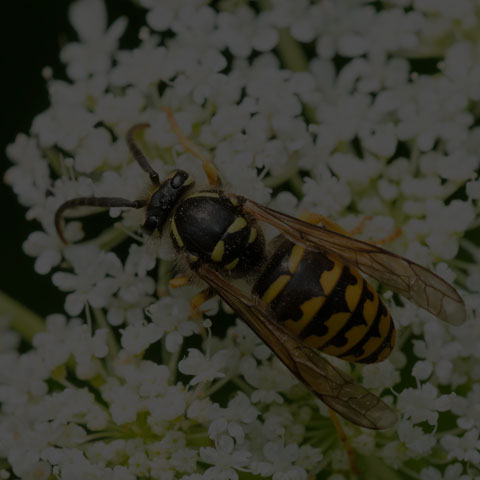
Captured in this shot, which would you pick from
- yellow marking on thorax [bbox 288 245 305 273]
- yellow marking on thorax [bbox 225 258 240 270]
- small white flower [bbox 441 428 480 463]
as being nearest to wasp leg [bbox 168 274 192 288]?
yellow marking on thorax [bbox 225 258 240 270]

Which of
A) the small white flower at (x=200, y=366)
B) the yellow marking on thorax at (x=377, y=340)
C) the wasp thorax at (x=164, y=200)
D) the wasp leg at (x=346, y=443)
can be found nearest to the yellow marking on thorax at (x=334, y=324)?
the yellow marking on thorax at (x=377, y=340)

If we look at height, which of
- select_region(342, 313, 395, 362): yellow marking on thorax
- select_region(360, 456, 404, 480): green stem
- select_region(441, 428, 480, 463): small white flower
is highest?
select_region(342, 313, 395, 362): yellow marking on thorax

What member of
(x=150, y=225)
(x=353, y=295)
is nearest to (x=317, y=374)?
(x=353, y=295)

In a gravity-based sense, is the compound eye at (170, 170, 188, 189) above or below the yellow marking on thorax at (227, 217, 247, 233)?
above

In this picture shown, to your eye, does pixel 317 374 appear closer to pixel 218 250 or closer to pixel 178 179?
pixel 218 250

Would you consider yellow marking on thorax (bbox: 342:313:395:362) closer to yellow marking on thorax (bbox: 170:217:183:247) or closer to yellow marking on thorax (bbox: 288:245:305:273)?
yellow marking on thorax (bbox: 288:245:305:273)

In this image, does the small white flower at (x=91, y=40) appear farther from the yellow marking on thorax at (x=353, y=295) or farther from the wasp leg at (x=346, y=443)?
the wasp leg at (x=346, y=443)

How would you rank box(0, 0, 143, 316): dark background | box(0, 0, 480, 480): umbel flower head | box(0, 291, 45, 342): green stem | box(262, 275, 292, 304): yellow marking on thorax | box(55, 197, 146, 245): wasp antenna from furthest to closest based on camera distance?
1. box(0, 0, 143, 316): dark background
2. box(0, 291, 45, 342): green stem
3. box(55, 197, 146, 245): wasp antenna
4. box(0, 0, 480, 480): umbel flower head
5. box(262, 275, 292, 304): yellow marking on thorax
